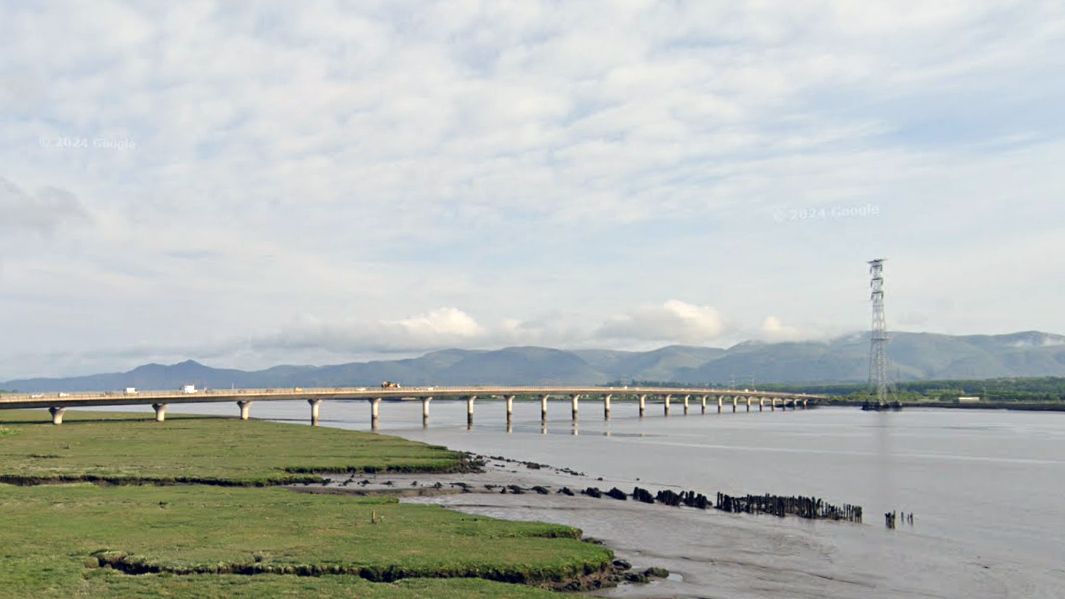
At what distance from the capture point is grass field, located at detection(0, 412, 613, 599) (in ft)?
123

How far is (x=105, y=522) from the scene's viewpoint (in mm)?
51500

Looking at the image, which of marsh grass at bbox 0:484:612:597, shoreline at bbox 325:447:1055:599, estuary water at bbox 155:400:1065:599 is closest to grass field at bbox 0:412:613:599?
marsh grass at bbox 0:484:612:597

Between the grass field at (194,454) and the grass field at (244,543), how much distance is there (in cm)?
80

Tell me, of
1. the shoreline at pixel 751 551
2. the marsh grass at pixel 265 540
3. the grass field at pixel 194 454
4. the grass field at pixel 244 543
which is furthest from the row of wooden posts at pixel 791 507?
the grass field at pixel 194 454

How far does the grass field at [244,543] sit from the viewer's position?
123ft

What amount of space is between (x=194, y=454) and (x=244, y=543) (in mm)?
61160

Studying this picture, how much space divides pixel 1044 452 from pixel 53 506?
499 ft

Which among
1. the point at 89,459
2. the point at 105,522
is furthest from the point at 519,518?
the point at 89,459

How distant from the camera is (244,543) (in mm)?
45969

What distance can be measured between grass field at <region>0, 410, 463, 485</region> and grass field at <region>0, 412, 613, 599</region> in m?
0.80

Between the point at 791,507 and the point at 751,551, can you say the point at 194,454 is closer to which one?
the point at 791,507

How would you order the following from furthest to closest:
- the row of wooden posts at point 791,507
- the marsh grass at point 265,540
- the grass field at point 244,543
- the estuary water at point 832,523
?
1. the row of wooden posts at point 791,507
2. the estuary water at point 832,523
3. the marsh grass at point 265,540
4. the grass field at point 244,543

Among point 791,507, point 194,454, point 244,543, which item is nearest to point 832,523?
point 791,507

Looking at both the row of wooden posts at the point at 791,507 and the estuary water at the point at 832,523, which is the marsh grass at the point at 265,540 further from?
the row of wooden posts at the point at 791,507
